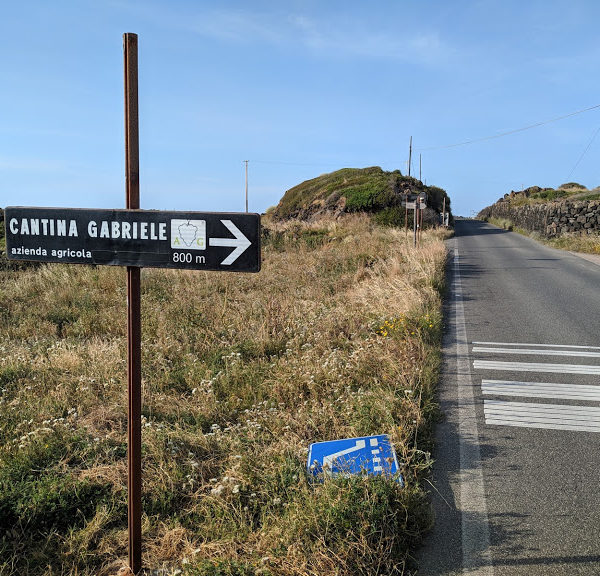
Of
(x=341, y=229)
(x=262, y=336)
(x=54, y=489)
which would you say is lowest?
(x=54, y=489)

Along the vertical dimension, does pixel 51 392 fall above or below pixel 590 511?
above

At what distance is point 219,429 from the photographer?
193 inches

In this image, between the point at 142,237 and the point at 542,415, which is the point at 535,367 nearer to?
the point at 542,415

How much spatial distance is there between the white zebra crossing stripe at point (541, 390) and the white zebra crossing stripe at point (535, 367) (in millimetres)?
536

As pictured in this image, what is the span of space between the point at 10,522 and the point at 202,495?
4.30ft

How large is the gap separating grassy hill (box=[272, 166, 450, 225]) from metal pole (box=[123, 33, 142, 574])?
31.8m

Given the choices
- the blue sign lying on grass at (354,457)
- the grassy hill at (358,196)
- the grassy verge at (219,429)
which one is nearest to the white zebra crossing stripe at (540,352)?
the grassy verge at (219,429)

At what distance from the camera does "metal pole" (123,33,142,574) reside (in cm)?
295

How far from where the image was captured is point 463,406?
19.1ft

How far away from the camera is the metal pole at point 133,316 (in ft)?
9.66

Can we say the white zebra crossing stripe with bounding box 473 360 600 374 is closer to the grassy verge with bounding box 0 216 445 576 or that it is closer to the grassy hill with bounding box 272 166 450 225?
the grassy verge with bounding box 0 216 445 576

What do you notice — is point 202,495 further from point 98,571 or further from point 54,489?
point 54,489

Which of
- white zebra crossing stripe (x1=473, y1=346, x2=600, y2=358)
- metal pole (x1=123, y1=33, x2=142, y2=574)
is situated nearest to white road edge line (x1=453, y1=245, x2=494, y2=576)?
white zebra crossing stripe (x1=473, y1=346, x2=600, y2=358)

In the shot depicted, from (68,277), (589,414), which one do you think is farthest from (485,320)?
(68,277)
